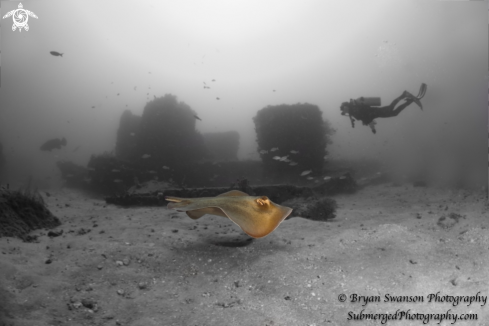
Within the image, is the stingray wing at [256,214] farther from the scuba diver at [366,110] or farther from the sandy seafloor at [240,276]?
the scuba diver at [366,110]

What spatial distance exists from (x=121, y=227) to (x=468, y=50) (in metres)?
61.1

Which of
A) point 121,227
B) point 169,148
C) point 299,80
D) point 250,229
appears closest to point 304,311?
point 250,229

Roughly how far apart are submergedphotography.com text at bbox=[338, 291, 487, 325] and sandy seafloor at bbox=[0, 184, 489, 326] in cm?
2

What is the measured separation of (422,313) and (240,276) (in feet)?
6.79

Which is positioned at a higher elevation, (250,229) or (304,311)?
(250,229)

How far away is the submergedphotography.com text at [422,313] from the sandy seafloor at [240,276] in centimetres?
2

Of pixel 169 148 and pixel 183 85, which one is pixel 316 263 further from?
pixel 183 85

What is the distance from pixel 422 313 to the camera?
2.52 meters

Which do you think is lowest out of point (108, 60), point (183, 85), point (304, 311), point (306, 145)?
point (304, 311)

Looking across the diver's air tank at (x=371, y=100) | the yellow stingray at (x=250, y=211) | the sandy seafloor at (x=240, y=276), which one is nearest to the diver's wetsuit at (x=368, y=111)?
the diver's air tank at (x=371, y=100)

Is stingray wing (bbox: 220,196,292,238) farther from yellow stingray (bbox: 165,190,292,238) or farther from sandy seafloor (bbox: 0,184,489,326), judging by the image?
sandy seafloor (bbox: 0,184,489,326)

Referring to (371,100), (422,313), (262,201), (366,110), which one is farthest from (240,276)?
(366,110)

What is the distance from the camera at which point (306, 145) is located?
15805mm

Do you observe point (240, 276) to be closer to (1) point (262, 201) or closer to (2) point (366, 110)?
(1) point (262, 201)
